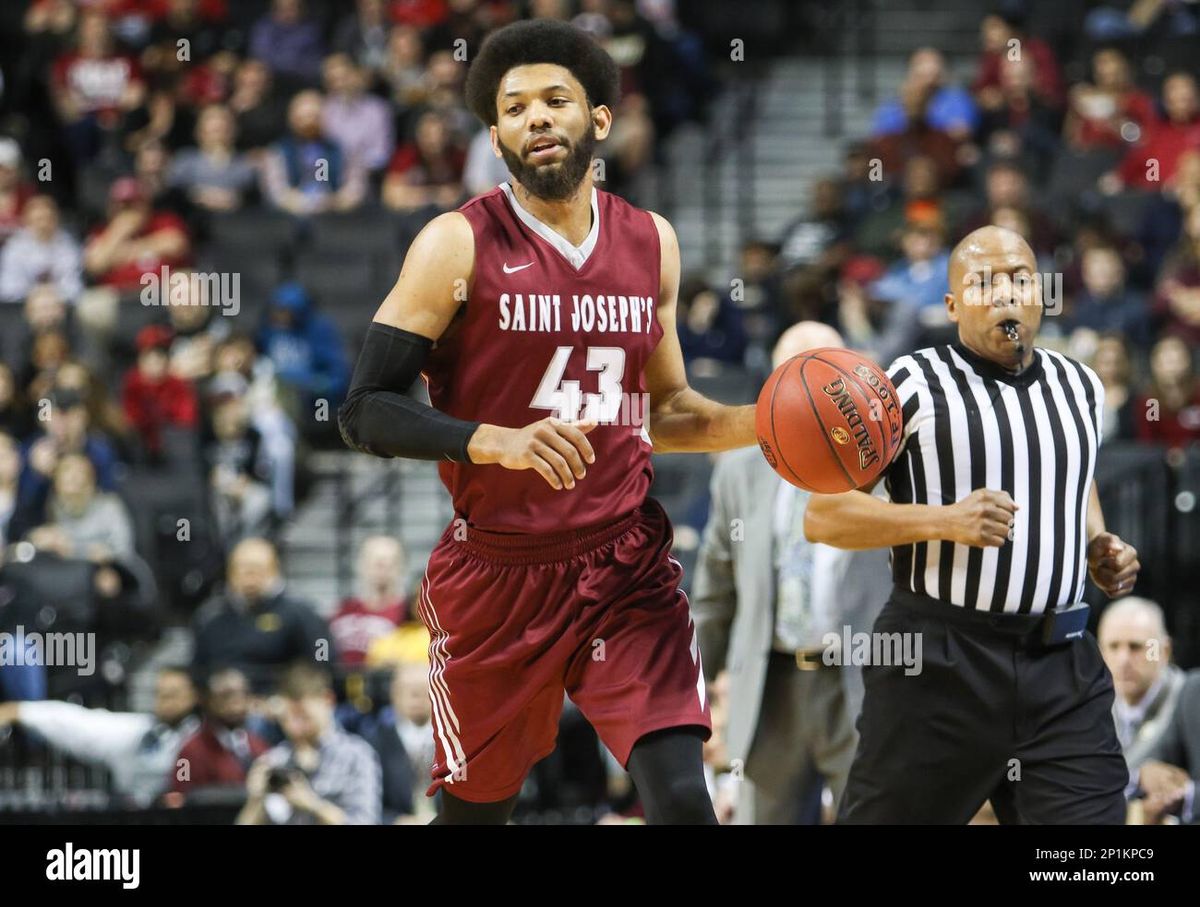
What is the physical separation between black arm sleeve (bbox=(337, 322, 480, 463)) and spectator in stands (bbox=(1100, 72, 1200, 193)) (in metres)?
7.44

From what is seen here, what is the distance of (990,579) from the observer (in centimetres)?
445

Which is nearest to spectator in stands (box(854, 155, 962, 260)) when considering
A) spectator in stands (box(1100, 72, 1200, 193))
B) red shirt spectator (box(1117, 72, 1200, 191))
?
spectator in stands (box(1100, 72, 1200, 193))

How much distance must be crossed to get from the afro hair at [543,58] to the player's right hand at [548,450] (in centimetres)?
98

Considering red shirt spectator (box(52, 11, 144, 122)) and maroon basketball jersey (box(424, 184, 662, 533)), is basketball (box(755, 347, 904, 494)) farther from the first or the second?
red shirt spectator (box(52, 11, 144, 122))

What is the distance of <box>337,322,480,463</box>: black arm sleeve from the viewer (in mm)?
3982

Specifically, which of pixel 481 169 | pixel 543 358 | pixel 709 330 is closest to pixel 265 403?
pixel 481 169

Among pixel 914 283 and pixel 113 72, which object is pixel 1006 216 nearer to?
pixel 914 283

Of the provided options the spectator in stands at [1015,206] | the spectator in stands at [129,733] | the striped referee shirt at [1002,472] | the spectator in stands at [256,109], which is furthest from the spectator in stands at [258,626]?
the spectator in stands at [256,109]

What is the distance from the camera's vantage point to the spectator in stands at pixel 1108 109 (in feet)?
36.3

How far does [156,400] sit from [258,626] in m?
2.37

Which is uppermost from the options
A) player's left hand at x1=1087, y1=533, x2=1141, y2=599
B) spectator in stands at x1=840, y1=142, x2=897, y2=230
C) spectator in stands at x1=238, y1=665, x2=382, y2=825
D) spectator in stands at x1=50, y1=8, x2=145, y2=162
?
spectator in stands at x1=50, y1=8, x2=145, y2=162

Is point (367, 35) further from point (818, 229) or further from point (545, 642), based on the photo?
point (545, 642)

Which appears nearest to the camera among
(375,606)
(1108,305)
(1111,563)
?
(1111,563)

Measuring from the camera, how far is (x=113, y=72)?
1283 centimetres
